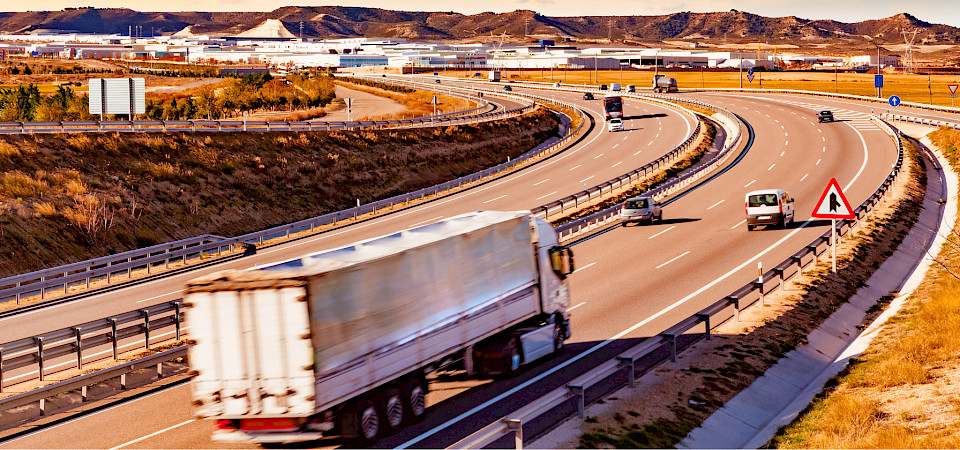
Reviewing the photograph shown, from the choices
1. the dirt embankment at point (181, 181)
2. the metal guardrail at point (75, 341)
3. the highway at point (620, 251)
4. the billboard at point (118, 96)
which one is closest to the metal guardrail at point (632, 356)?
the highway at point (620, 251)

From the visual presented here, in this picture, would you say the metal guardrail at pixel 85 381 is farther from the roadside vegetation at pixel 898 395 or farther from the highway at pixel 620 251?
the roadside vegetation at pixel 898 395

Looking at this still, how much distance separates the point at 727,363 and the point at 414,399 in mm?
7549

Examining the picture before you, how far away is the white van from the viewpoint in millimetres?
40062

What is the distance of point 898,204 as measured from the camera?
4600cm

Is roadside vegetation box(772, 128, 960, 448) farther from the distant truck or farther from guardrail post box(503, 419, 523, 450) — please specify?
the distant truck

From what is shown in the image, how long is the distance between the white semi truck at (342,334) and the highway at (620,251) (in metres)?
0.88

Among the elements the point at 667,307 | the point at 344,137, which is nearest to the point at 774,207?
the point at 667,307

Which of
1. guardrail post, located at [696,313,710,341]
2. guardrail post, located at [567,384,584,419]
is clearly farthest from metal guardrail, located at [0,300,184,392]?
guardrail post, located at [696,313,710,341]

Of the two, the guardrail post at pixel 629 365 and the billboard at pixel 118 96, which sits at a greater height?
the billboard at pixel 118 96

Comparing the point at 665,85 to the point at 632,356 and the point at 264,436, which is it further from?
the point at 264,436

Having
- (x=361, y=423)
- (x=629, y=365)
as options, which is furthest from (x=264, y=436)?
(x=629, y=365)

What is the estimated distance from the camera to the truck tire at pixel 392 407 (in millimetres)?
15609

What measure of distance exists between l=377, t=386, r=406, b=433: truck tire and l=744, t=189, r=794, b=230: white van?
27.5m

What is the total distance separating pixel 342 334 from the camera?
1477 cm
